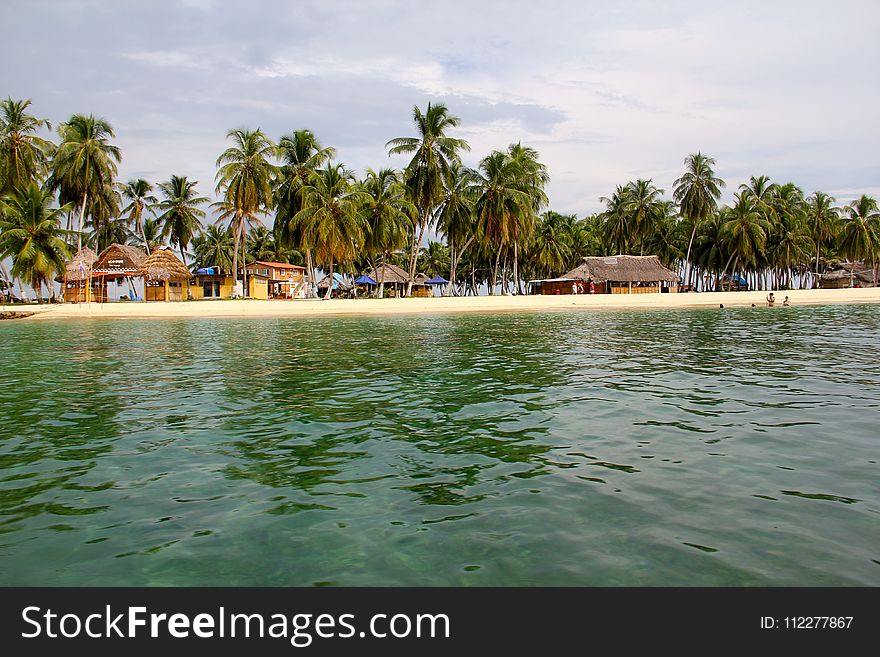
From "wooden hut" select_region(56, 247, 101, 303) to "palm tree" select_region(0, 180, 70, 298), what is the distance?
5.60 m

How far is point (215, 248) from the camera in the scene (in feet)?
235

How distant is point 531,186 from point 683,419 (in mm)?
54214

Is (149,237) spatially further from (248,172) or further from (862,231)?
(862,231)

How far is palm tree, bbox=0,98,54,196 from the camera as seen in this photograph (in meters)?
48.2

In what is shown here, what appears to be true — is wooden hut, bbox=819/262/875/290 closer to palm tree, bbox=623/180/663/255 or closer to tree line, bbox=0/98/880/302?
tree line, bbox=0/98/880/302

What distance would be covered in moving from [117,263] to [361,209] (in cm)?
2119

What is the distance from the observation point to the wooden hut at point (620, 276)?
6334 cm

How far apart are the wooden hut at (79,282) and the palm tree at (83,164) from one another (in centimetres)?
235

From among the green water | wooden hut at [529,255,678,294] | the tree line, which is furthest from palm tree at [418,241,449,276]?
the green water

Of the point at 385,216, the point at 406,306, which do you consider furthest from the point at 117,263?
the point at 406,306

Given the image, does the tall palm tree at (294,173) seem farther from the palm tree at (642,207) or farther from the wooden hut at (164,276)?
the palm tree at (642,207)

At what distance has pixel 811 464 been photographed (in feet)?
19.0
